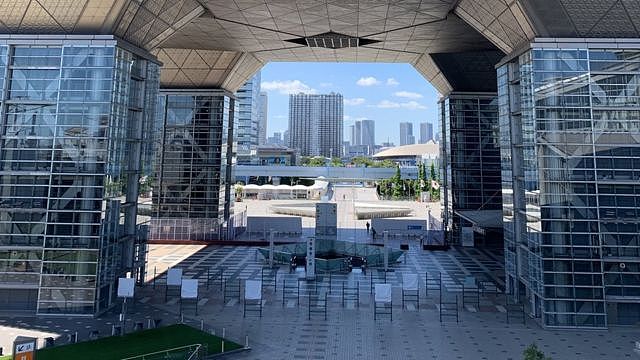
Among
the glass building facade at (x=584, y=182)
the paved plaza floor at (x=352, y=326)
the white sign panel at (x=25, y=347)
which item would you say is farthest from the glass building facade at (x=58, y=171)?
the glass building facade at (x=584, y=182)

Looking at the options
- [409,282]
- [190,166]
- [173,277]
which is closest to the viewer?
[409,282]

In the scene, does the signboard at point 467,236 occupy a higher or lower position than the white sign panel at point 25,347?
higher

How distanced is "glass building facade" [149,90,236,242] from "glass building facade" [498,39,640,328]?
1186 inches

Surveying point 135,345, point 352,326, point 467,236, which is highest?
point 467,236

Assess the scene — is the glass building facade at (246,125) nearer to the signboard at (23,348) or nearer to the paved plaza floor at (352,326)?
the paved plaza floor at (352,326)

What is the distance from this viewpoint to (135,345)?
1652 centimetres

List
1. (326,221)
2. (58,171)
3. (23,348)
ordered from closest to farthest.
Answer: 1. (23,348)
2. (58,171)
3. (326,221)

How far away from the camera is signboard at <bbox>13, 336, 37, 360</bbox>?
12195 mm

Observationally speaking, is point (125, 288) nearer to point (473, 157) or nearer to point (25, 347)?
point (25, 347)

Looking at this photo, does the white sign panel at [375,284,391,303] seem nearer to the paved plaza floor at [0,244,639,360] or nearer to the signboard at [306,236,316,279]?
the paved plaza floor at [0,244,639,360]

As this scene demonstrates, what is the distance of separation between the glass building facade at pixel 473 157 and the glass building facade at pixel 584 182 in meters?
20.2

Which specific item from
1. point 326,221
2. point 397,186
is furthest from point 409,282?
point 397,186

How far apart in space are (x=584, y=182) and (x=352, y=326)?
13.5 meters

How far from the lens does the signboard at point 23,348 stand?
40.0 feet
